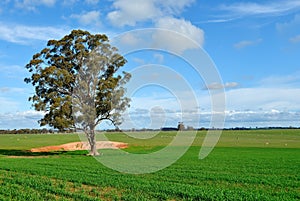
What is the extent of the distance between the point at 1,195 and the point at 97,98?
3174 centimetres

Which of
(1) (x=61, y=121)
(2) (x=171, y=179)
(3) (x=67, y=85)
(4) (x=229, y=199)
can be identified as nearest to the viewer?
(4) (x=229, y=199)

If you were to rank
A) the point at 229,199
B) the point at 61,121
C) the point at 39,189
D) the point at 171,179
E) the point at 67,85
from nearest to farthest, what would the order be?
1. the point at 229,199
2. the point at 39,189
3. the point at 171,179
4. the point at 61,121
5. the point at 67,85

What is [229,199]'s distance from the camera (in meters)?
16.8

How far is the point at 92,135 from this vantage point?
51.1m

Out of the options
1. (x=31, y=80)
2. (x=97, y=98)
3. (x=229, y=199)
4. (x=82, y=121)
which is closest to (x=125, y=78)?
(x=97, y=98)

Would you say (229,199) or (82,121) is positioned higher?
(82,121)

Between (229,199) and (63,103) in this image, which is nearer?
(229,199)

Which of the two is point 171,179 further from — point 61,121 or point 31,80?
point 31,80

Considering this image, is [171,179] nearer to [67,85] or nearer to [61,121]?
[61,121]

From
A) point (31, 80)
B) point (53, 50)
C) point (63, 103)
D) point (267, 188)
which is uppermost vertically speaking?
point (53, 50)

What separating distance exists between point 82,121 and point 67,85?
5.27 m

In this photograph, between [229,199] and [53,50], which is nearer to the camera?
[229,199]

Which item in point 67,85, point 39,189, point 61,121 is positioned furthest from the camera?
point 67,85

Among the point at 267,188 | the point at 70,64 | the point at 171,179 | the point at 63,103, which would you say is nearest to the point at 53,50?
the point at 70,64
